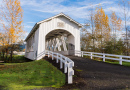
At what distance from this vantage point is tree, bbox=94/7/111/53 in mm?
21750

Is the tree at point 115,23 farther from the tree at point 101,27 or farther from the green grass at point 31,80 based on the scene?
the green grass at point 31,80

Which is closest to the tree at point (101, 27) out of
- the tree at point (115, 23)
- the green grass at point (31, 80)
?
the tree at point (115, 23)

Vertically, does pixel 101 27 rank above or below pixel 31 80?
above

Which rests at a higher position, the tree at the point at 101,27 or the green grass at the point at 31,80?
the tree at the point at 101,27

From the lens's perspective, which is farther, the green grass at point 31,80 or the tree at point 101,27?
the tree at point 101,27

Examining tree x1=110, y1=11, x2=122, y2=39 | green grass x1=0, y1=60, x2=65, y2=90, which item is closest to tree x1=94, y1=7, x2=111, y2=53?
tree x1=110, y1=11, x2=122, y2=39

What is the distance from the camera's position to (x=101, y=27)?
2178 centimetres

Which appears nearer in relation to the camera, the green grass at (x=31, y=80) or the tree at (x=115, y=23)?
the green grass at (x=31, y=80)

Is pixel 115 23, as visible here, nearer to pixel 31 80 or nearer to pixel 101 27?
pixel 101 27

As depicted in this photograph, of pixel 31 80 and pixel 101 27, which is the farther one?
pixel 101 27

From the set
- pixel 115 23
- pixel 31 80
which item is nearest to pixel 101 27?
pixel 115 23

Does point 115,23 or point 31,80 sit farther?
point 115,23

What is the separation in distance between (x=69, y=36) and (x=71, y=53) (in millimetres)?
2589

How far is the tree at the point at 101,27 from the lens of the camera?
856 inches
